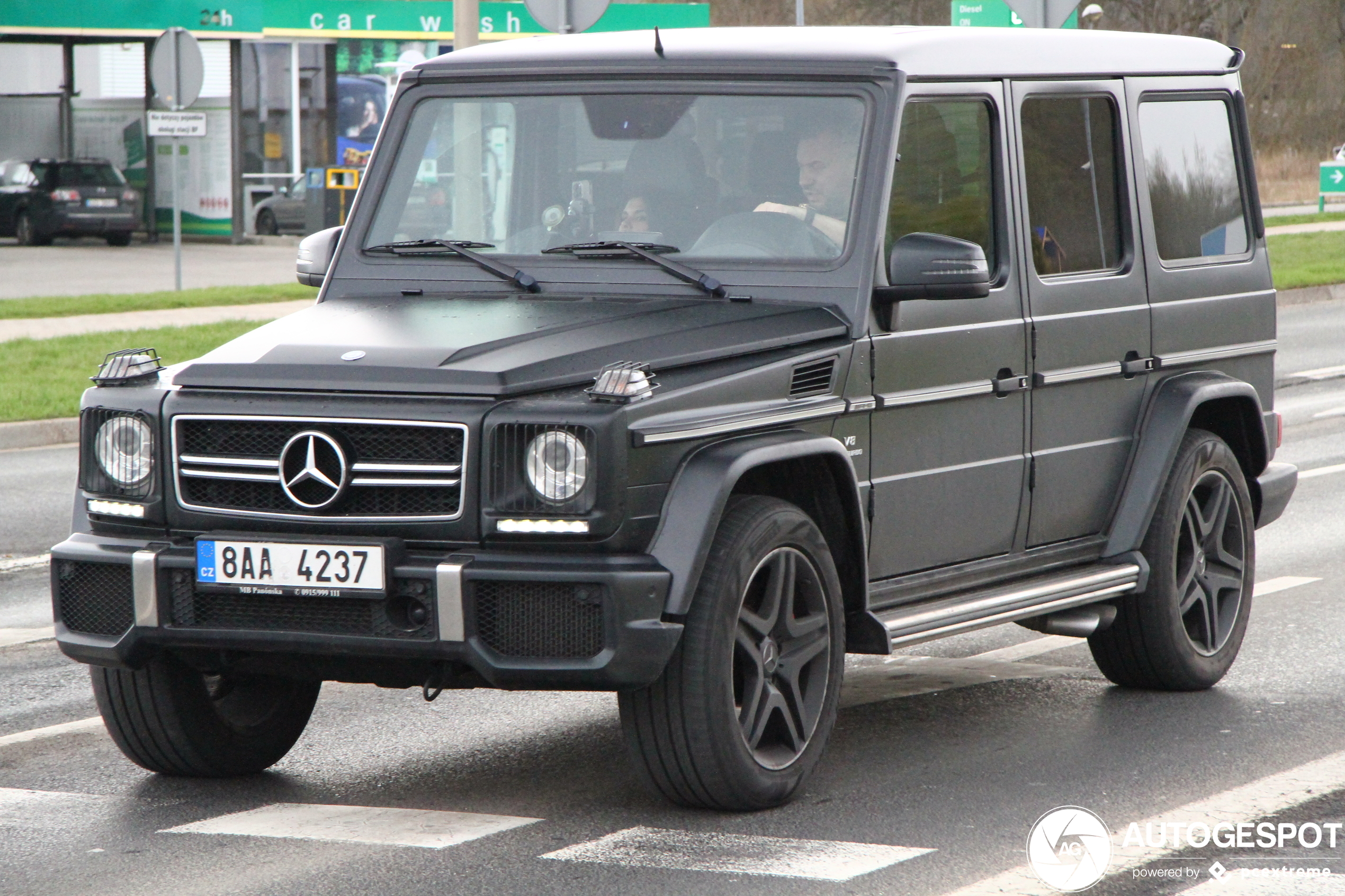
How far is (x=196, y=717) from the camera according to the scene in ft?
18.6

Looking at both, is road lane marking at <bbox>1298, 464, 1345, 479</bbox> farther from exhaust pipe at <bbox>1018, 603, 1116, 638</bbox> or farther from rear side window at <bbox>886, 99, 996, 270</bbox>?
rear side window at <bbox>886, 99, 996, 270</bbox>

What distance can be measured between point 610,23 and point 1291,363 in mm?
25978

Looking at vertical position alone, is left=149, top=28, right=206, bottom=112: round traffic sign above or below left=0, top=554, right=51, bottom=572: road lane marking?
above

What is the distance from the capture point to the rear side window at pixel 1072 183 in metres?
6.52

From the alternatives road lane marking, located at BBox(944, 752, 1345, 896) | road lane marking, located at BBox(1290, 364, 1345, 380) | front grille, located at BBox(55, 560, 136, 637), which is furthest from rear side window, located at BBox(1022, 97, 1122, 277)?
road lane marking, located at BBox(1290, 364, 1345, 380)

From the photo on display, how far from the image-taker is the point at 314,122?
139ft

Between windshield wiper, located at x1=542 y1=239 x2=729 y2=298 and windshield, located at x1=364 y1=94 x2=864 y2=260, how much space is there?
3 cm

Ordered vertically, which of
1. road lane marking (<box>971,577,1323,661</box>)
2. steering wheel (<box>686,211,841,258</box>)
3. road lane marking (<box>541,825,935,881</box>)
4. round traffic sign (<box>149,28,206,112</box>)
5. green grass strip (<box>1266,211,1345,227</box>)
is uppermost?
round traffic sign (<box>149,28,206,112</box>)

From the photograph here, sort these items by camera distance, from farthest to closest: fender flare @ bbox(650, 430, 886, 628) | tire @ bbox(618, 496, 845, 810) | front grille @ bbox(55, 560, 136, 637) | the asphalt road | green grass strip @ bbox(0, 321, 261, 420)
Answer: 1. green grass strip @ bbox(0, 321, 261, 420)
2. front grille @ bbox(55, 560, 136, 637)
3. tire @ bbox(618, 496, 845, 810)
4. fender flare @ bbox(650, 430, 886, 628)
5. the asphalt road

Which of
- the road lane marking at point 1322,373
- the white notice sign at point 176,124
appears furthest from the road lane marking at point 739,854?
the white notice sign at point 176,124

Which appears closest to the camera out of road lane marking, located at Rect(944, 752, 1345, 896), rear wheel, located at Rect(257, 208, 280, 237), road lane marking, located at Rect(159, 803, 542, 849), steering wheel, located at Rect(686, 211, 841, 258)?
road lane marking, located at Rect(944, 752, 1345, 896)

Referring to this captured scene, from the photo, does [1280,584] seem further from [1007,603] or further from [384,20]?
[384,20]

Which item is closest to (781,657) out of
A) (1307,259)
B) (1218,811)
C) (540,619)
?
(540,619)

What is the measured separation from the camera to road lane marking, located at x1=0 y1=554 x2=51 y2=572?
9539 mm
